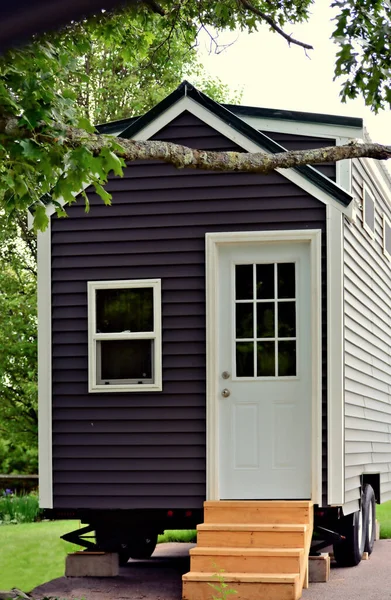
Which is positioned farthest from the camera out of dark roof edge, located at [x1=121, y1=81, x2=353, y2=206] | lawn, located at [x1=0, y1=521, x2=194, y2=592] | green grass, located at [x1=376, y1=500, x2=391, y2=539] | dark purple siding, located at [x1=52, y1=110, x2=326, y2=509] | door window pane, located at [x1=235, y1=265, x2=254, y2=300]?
green grass, located at [x1=376, y1=500, x2=391, y2=539]

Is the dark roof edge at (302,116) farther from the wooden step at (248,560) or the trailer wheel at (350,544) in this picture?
the wooden step at (248,560)

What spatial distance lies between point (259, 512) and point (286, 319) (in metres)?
1.72

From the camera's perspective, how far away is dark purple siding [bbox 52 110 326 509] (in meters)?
8.04

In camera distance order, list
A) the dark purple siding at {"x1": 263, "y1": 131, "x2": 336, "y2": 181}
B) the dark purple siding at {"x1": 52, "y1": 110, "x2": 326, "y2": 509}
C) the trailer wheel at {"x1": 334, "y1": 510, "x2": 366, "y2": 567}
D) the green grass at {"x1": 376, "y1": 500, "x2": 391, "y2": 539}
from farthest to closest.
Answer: the green grass at {"x1": 376, "y1": 500, "x2": 391, "y2": 539} → the dark purple siding at {"x1": 263, "y1": 131, "x2": 336, "y2": 181} → the trailer wheel at {"x1": 334, "y1": 510, "x2": 366, "y2": 567} → the dark purple siding at {"x1": 52, "y1": 110, "x2": 326, "y2": 509}

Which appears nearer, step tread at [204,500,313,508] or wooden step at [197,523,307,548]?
wooden step at [197,523,307,548]

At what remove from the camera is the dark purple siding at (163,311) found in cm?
804

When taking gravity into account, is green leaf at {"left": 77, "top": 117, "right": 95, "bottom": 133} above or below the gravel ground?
above

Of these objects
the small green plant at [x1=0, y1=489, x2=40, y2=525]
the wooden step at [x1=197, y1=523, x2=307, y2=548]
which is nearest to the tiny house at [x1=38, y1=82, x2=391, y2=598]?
the wooden step at [x1=197, y1=523, x2=307, y2=548]

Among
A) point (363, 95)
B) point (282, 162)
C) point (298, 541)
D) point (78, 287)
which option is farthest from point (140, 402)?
point (363, 95)

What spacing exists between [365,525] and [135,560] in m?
2.53

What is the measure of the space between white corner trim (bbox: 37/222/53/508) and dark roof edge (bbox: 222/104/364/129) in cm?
241

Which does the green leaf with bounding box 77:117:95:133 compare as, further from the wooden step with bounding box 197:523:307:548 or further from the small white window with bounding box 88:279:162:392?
the wooden step with bounding box 197:523:307:548

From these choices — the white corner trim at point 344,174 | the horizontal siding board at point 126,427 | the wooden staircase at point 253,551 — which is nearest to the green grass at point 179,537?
the horizontal siding board at point 126,427

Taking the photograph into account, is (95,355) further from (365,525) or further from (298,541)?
(365,525)
